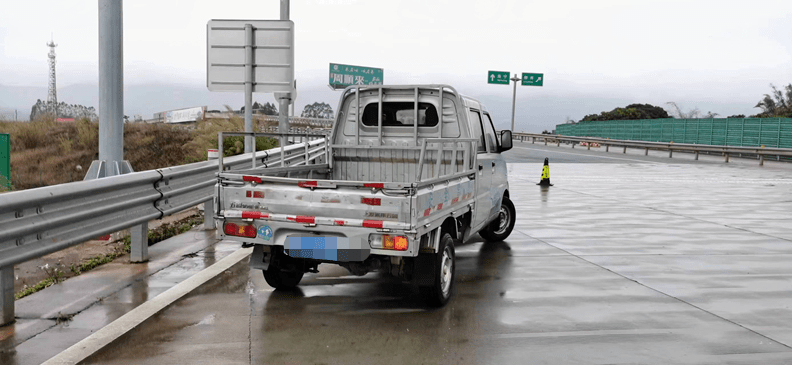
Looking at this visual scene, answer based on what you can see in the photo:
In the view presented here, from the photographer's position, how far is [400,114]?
809 cm

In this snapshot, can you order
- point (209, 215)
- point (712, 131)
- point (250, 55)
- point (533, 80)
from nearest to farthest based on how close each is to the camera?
point (209, 215), point (250, 55), point (712, 131), point (533, 80)

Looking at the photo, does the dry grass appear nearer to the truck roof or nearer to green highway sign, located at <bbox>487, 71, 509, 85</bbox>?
the truck roof

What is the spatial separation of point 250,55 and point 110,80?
10.2 feet

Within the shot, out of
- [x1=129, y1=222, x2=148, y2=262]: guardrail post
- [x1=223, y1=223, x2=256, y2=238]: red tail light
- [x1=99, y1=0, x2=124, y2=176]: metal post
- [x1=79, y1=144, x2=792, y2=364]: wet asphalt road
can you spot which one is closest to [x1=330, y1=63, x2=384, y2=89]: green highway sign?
[x1=79, y1=144, x2=792, y2=364]: wet asphalt road

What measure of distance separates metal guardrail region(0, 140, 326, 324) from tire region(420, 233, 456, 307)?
292 centimetres

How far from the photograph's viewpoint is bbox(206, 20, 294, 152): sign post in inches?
416

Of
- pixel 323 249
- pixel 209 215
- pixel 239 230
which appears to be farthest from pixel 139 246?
pixel 323 249

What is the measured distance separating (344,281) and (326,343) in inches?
82.2

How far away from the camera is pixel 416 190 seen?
5309 millimetres

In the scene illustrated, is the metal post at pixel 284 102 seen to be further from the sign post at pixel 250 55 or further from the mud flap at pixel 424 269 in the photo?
the mud flap at pixel 424 269

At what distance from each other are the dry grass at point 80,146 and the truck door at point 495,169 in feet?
43.4

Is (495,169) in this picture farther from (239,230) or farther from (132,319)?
(132,319)

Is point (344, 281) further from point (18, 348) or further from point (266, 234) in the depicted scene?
point (18, 348)

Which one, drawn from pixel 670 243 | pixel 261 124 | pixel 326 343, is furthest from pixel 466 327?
pixel 261 124
